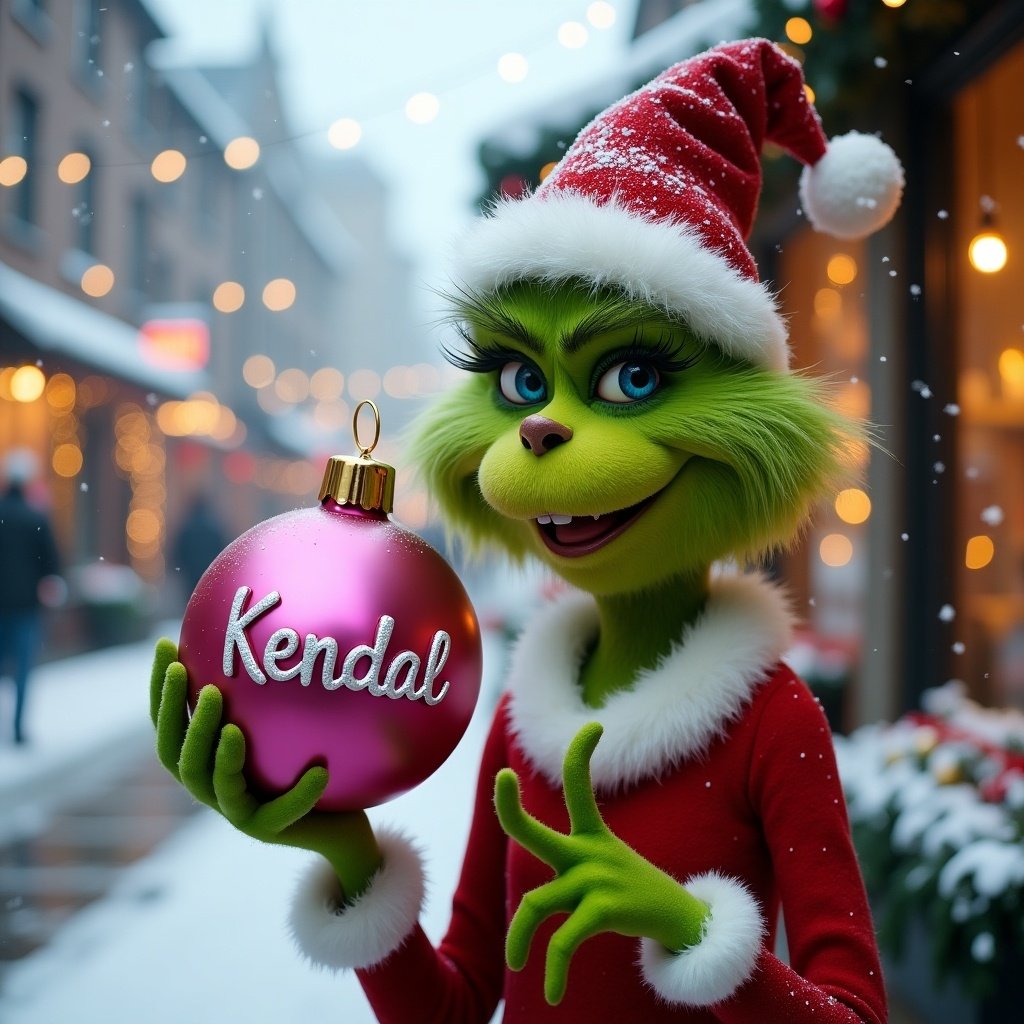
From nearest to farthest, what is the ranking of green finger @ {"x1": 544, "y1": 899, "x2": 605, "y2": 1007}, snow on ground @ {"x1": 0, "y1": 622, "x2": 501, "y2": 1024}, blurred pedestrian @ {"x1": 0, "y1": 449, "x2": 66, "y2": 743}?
green finger @ {"x1": 544, "y1": 899, "x2": 605, "y2": 1007} → snow on ground @ {"x1": 0, "y1": 622, "x2": 501, "y2": 1024} → blurred pedestrian @ {"x1": 0, "y1": 449, "x2": 66, "y2": 743}

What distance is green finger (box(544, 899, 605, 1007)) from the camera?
934mm

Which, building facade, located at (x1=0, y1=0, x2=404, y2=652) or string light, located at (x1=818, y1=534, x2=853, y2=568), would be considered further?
string light, located at (x1=818, y1=534, x2=853, y2=568)

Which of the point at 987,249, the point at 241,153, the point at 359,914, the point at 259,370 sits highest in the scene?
the point at 987,249

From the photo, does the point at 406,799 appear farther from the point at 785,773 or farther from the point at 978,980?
the point at 978,980

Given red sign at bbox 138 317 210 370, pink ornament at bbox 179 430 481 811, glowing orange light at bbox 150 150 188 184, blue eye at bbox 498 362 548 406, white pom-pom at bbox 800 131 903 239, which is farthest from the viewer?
red sign at bbox 138 317 210 370

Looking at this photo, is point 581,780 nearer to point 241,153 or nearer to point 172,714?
point 172,714

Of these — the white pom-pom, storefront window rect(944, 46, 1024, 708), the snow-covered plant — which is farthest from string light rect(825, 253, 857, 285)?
the white pom-pom

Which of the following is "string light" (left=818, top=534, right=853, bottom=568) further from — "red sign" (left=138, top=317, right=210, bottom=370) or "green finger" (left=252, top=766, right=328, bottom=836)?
"red sign" (left=138, top=317, right=210, bottom=370)

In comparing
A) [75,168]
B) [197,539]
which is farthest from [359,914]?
[197,539]

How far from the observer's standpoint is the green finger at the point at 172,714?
1055 mm

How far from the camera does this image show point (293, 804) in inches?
41.4

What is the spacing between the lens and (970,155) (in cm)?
339

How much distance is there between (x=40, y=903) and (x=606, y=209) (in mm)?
2495

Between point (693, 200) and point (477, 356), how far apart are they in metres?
0.33
